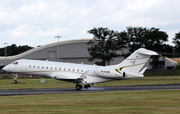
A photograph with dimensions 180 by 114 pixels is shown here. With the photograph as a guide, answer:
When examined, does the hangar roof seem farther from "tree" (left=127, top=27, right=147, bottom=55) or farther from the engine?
the engine

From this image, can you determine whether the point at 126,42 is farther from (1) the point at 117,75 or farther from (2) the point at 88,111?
(2) the point at 88,111

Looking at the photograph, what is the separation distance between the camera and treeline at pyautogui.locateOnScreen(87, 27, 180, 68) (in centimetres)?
8169

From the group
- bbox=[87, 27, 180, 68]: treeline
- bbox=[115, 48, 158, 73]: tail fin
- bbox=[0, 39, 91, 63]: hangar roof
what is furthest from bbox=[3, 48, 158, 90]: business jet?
bbox=[0, 39, 91, 63]: hangar roof

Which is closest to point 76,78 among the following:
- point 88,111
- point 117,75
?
point 117,75

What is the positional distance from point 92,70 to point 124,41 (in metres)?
56.6

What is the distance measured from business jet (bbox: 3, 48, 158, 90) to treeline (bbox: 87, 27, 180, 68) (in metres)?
49.0

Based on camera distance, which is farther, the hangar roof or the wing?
the hangar roof

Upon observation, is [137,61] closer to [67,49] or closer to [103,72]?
[103,72]

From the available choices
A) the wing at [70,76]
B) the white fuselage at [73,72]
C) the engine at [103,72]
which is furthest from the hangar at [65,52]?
the engine at [103,72]

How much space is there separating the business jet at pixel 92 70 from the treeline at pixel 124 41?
49.0m

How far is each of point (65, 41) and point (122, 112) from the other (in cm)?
8637

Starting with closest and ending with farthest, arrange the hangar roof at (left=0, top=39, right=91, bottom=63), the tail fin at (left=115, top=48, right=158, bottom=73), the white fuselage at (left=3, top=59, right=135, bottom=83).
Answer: the tail fin at (left=115, top=48, right=158, bottom=73), the white fuselage at (left=3, top=59, right=135, bottom=83), the hangar roof at (left=0, top=39, right=91, bottom=63)

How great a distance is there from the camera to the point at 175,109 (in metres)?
14.4

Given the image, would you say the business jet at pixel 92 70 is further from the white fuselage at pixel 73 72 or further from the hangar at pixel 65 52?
the hangar at pixel 65 52
